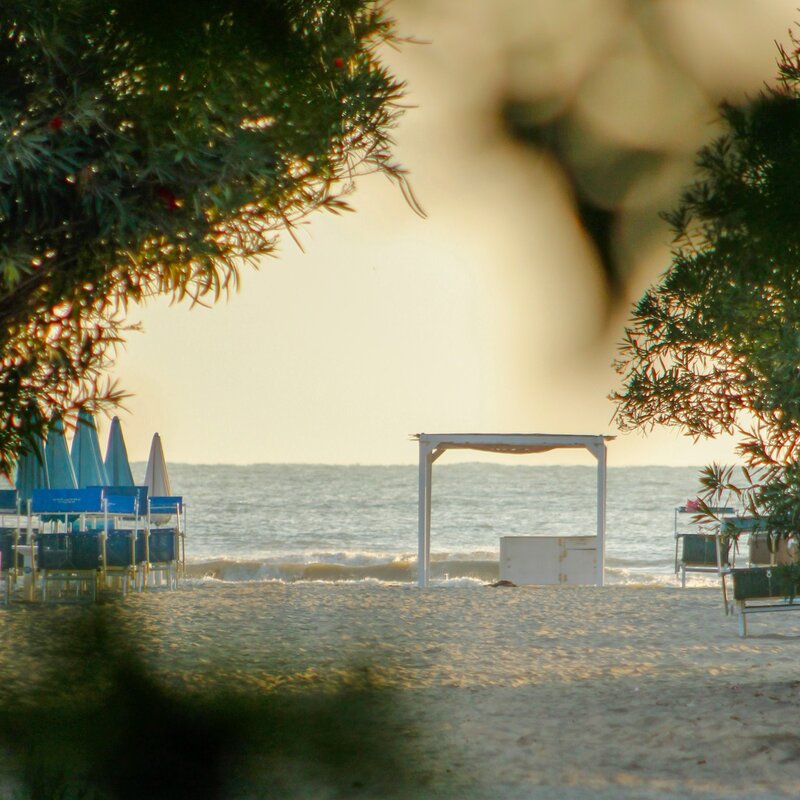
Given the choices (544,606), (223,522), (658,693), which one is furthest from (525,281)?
(223,522)

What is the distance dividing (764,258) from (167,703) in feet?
1.61

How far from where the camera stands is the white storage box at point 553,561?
1000cm

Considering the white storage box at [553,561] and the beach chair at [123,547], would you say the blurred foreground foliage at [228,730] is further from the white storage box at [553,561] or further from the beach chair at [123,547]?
the white storage box at [553,561]

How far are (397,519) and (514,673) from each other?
86.5 feet

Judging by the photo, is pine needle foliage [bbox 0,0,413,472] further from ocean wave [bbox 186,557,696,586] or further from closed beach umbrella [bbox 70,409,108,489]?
ocean wave [bbox 186,557,696,586]

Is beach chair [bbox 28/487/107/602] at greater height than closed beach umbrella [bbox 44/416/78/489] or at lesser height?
lesser

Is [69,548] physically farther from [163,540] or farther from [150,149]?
[150,149]

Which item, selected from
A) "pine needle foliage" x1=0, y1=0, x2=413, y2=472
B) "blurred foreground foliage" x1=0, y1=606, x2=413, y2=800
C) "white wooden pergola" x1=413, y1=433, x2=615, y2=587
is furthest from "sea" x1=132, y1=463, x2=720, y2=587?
"blurred foreground foliage" x1=0, y1=606, x2=413, y2=800

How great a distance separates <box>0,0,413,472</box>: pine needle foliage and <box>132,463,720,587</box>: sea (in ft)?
33.6

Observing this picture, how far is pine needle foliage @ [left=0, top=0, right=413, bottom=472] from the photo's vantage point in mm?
500

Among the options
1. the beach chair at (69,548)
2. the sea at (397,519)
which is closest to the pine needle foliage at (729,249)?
the beach chair at (69,548)

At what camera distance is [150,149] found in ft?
4.60

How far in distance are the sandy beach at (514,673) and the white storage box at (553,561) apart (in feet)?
2.81

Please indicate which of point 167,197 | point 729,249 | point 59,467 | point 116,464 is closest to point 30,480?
point 59,467
